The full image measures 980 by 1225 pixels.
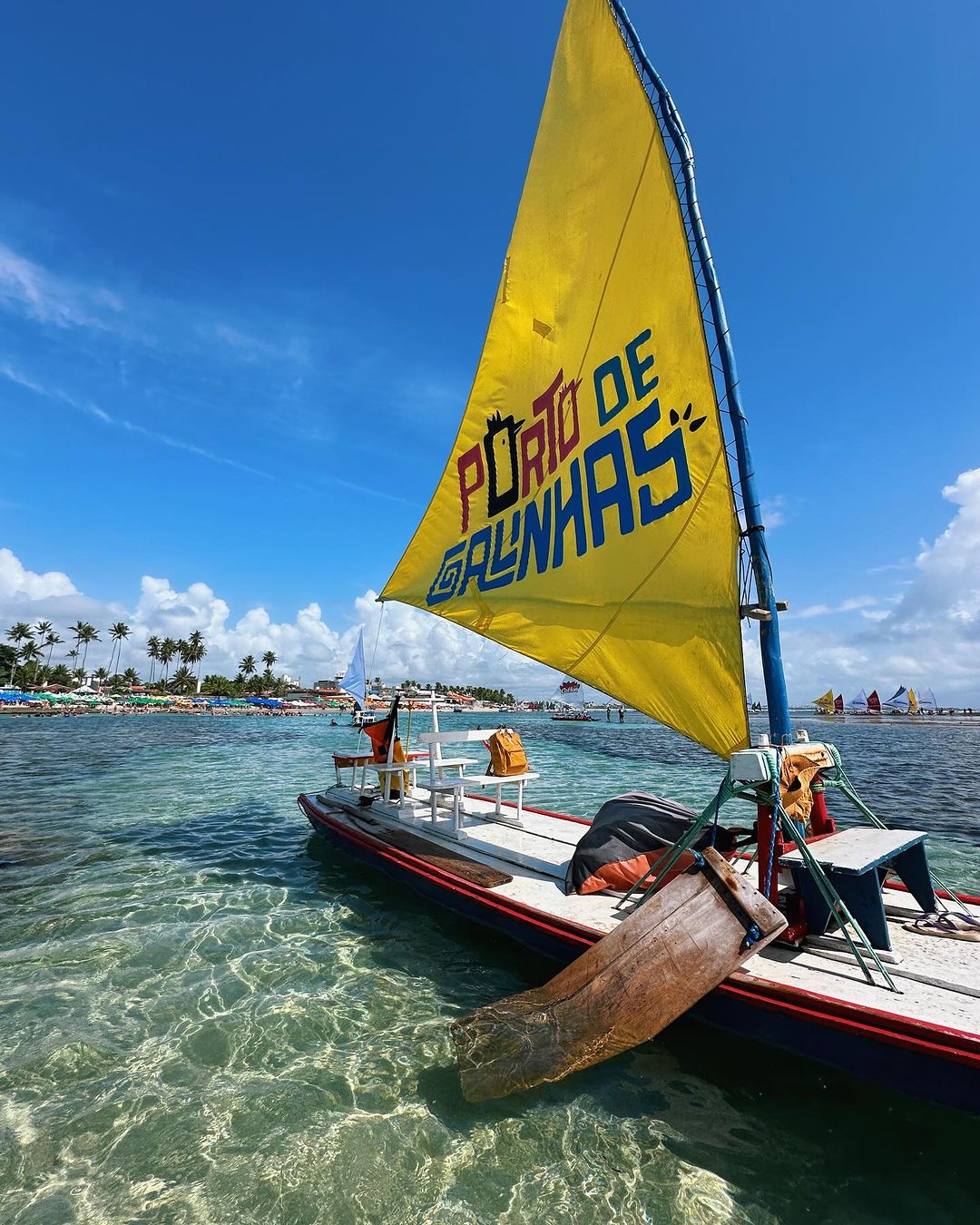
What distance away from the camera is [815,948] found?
5152 millimetres

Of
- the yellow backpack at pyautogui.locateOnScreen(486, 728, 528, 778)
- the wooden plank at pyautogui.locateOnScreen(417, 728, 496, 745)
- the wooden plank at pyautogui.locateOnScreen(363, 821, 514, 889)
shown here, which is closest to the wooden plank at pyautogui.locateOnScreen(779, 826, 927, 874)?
the wooden plank at pyautogui.locateOnScreen(363, 821, 514, 889)

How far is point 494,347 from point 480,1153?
32.7 feet

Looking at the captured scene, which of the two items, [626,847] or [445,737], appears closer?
[626,847]

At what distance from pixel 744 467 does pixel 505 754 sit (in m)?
6.62

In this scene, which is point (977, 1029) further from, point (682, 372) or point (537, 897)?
point (682, 372)

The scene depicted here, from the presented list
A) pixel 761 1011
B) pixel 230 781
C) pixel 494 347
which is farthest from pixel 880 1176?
pixel 230 781

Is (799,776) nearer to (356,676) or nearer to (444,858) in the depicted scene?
(444,858)

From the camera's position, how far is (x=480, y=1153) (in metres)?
4.10

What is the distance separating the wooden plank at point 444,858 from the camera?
7.36 metres

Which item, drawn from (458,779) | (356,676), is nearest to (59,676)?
(356,676)

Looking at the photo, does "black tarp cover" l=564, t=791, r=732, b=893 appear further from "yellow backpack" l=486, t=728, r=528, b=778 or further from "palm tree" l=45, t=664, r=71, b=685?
"palm tree" l=45, t=664, r=71, b=685

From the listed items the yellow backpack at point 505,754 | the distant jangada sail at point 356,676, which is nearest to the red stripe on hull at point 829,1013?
the yellow backpack at point 505,754

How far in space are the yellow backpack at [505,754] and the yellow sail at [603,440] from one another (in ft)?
7.79

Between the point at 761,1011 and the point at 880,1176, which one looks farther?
the point at 761,1011
